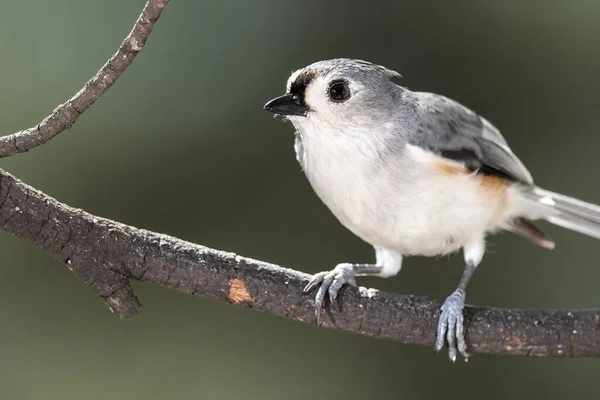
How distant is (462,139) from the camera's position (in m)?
2.50

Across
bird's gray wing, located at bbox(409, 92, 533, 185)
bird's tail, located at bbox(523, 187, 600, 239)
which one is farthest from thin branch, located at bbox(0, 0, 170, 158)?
bird's tail, located at bbox(523, 187, 600, 239)

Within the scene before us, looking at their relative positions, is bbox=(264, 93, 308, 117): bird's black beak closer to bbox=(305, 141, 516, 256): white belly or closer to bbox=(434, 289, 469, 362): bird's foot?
bbox=(305, 141, 516, 256): white belly

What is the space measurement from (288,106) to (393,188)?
37cm

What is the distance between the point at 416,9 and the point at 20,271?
198cm

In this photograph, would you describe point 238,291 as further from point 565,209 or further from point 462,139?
point 565,209

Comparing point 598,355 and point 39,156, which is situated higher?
point 39,156

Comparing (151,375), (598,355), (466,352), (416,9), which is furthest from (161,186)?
(598,355)

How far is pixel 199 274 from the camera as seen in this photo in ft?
6.64

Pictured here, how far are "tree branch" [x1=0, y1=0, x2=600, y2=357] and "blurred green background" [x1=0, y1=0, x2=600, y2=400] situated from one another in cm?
131

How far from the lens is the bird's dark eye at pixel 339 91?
7.45 ft

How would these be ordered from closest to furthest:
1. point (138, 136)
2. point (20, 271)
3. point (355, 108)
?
point (355, 108), point (20, 271), point (138, 136)

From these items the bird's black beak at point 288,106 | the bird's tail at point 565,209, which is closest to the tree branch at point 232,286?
the bird's black beak at point 288,106

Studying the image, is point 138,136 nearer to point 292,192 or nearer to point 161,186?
point 161,186

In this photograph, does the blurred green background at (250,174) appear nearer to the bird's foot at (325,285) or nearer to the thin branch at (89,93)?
the bird's foot at (325,285)
